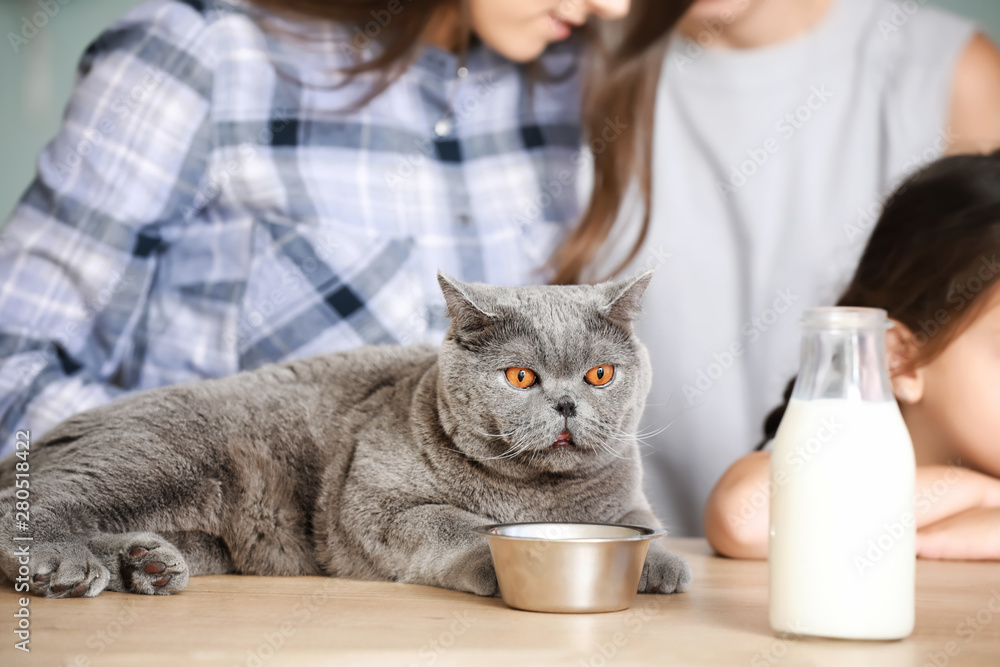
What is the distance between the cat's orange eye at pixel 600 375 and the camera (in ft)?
3.37

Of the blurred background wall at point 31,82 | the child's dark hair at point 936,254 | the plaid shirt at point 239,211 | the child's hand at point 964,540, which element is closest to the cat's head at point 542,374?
the child's dark hair at point 936,254

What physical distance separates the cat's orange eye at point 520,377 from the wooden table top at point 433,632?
252 mm

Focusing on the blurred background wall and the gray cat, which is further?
the blurred background wall

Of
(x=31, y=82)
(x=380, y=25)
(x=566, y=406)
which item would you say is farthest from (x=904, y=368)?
(x=31, y=82)

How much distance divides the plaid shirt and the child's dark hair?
67 cm

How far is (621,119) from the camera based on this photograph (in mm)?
1929

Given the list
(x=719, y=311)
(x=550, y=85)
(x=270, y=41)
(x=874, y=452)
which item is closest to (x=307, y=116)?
(x=270, y=41)

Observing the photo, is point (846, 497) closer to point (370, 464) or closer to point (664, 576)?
point (664, 576)

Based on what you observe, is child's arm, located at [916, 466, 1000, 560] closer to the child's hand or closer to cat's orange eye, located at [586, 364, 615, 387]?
the child's hand

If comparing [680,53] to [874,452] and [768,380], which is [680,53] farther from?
[874,452]

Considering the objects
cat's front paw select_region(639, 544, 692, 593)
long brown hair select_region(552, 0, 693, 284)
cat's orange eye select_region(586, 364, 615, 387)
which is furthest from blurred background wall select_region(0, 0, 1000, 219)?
cat's front paw select_region(639, 544, 692, 593)

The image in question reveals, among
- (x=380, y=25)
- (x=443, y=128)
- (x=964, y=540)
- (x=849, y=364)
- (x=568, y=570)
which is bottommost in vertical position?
(x=964, y=540)

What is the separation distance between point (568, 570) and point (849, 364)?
336 millimetres

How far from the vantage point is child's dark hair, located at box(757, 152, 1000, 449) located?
4.74 feet
